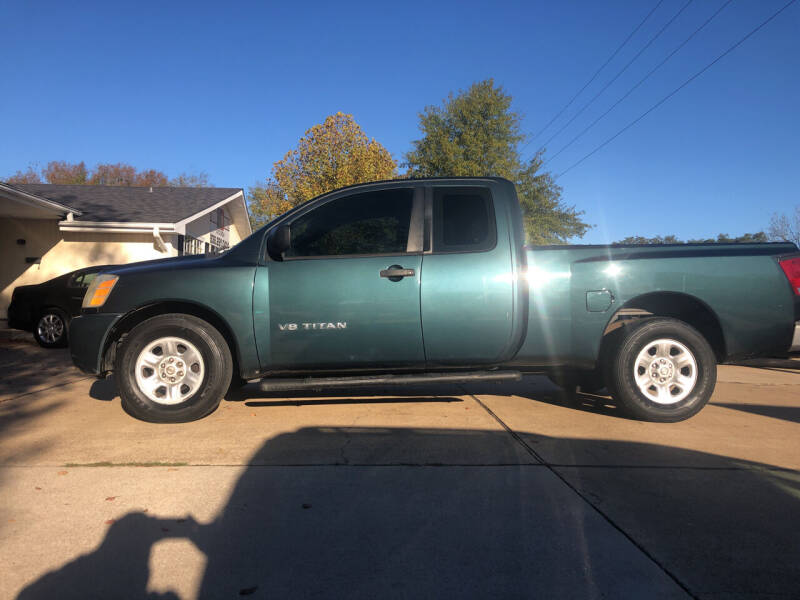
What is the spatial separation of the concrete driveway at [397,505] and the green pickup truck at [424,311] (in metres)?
0.41

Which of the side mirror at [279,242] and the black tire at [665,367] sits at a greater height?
the side mirror at [279,242]

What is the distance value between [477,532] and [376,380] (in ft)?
5.86

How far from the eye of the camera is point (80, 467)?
3146 mm

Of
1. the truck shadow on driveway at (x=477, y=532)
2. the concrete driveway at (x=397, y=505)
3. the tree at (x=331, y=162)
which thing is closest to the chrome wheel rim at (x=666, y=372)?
the concrete driveway at (x=397, y=505)

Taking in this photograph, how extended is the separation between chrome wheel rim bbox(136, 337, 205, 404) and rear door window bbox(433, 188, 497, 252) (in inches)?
85.0

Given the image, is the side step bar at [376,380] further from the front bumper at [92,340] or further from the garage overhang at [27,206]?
the garage overhang at [27,206]

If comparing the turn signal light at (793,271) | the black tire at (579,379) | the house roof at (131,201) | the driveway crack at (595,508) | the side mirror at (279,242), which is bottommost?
the driveway crack at (595,508)

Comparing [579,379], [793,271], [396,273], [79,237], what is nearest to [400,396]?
[396,273]

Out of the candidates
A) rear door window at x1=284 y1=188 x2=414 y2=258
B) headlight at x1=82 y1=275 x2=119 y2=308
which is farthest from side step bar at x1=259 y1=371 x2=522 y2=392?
headlight at x1=82 y1=275 x2=119 y2=308

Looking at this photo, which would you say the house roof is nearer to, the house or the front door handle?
the house

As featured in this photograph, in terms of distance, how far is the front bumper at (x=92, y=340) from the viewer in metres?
4.05

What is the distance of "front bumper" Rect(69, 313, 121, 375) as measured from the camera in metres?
4.05

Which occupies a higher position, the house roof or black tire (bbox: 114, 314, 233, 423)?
the house roof

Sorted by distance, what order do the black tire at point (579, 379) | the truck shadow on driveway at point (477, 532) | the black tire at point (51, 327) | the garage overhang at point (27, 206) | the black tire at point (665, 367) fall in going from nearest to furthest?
the truck shadow on driveway at point (477, 532), the black tire at point (665, 367), the black tire at point (579, 379), the black tire at point (51, 327), the garage overhang at point (27, 206)
